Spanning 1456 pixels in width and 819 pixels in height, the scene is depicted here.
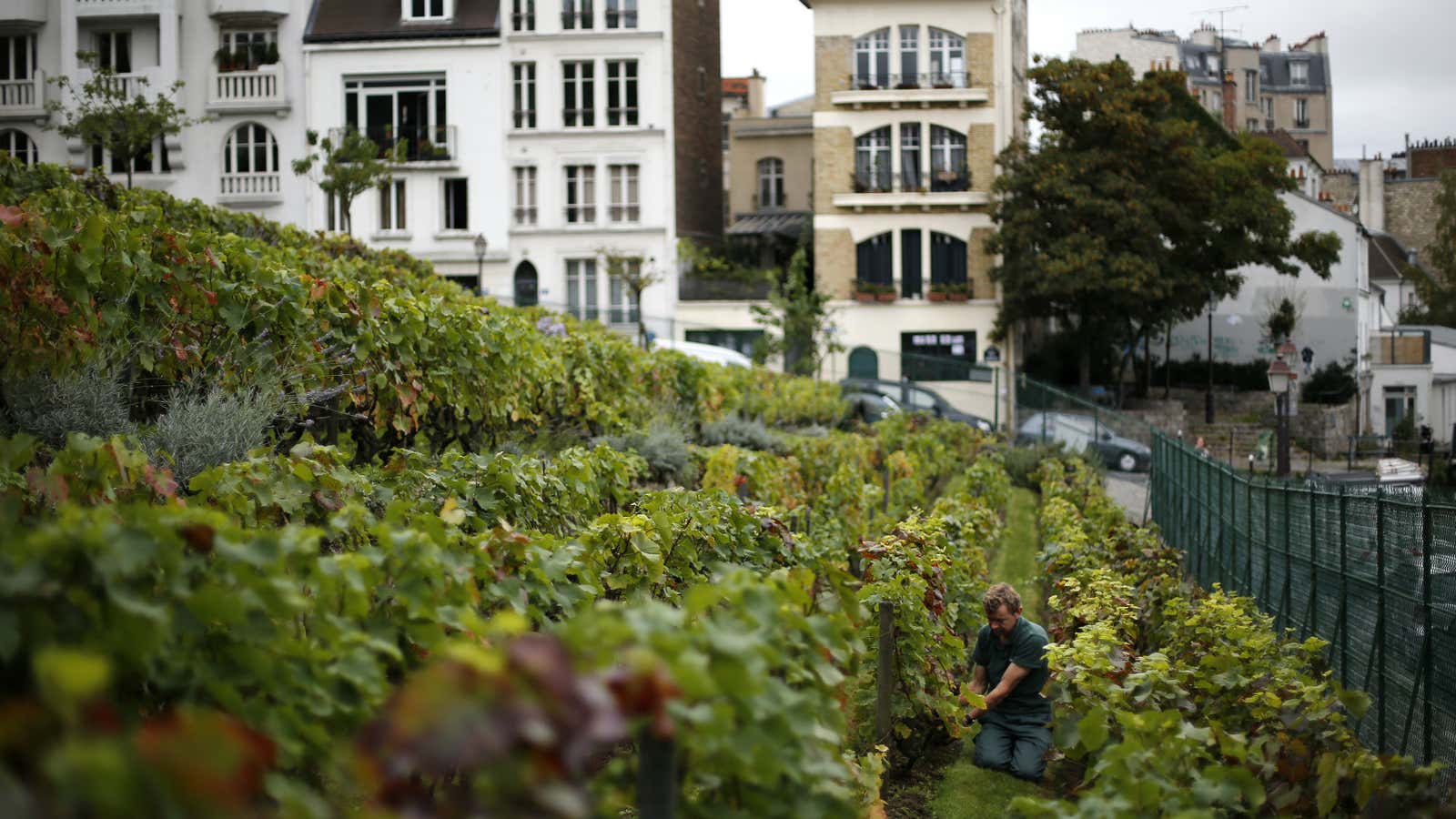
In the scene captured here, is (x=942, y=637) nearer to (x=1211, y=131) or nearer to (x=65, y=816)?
(x=65, y=816)

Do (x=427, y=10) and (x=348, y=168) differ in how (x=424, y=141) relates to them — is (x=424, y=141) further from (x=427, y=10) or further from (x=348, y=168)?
(x=348, y=168)

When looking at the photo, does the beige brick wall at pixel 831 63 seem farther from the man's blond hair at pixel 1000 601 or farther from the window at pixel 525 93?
the man's blond hair at pixel 1000 601

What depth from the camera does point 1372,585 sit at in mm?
8570

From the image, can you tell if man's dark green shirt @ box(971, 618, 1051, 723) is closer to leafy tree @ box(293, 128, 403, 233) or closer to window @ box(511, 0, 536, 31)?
leafy tree @ box(293, 128, 403, 233)

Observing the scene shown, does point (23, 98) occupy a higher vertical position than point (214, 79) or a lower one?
lower

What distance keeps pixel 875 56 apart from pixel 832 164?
3993 mm

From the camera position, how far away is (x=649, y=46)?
49531 millimetres

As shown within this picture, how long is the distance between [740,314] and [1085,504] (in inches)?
1212

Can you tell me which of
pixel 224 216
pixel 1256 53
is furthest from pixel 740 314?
pixel 1256 53

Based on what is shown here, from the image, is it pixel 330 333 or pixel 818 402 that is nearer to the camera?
pixel 330 333

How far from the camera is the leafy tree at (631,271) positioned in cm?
4578

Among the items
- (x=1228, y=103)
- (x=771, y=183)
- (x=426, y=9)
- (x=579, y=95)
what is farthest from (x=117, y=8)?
(x=1228, y=103)

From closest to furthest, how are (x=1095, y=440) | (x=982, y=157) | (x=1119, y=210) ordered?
1. (x=1095, y=440)
2. (x=1119, y=210)
3. (x=982, y=157)

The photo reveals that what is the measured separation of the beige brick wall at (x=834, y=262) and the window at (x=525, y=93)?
35.0 ft
